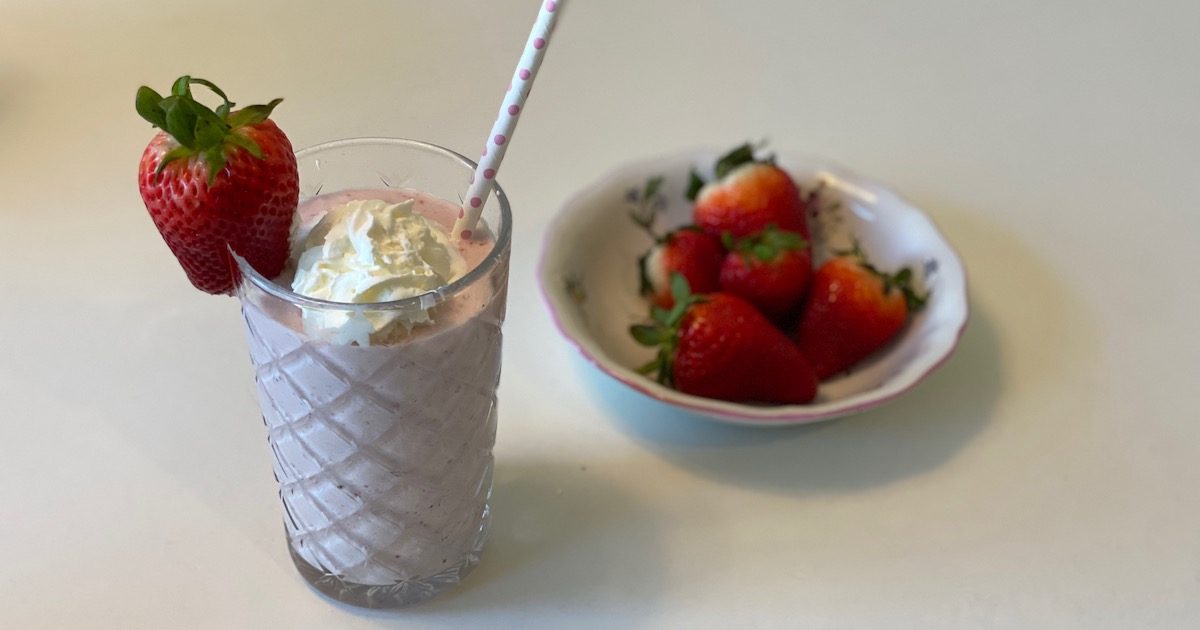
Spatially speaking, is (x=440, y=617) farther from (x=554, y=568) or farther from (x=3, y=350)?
(x=3, y=350)

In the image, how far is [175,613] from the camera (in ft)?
2.28

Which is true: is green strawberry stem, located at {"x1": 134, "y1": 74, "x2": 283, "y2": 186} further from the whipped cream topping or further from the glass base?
the glass base

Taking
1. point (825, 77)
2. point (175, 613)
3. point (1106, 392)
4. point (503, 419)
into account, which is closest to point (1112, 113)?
point (825, 77)

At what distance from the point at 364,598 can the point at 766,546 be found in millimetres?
303

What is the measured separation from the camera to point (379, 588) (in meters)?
0.71

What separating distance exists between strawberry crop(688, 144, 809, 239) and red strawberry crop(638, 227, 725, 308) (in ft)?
0.11

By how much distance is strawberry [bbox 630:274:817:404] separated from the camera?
0.86 m

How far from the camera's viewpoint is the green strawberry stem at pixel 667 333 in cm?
87

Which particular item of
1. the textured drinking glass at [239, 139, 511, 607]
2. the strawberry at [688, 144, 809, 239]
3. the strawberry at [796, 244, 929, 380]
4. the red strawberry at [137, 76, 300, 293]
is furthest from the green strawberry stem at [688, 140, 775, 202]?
the red strawberry at [137, 76, 300, 293]

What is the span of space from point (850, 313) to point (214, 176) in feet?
2.01

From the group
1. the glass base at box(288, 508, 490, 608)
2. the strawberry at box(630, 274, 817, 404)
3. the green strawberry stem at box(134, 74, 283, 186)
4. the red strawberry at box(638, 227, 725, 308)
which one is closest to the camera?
the green strawberry stem at box(134, 74, 283, 186)

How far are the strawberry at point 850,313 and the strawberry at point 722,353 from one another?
64mm

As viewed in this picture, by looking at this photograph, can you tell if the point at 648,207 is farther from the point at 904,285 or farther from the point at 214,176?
the point at 214,176

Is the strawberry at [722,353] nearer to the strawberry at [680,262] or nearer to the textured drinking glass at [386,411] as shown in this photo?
the strawberry at [680,262]
